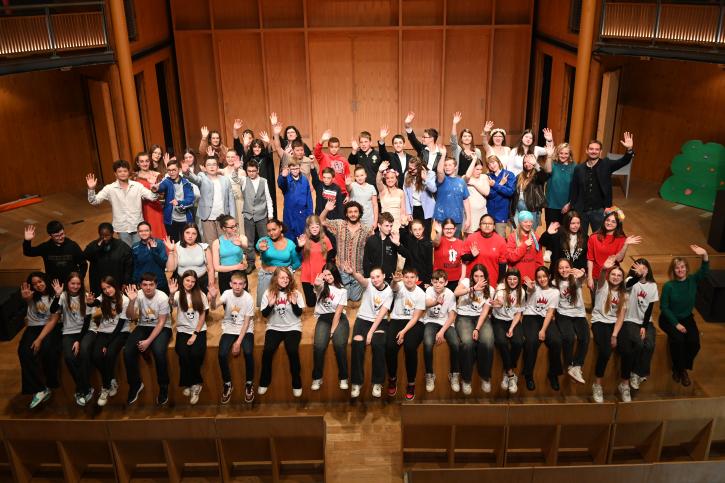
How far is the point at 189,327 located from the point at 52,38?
210 inches

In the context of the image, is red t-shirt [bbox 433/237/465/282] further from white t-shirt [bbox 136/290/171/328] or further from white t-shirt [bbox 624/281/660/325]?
white t-shirt [bbox 136/290/171/328]

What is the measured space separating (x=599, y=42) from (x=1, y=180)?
952cm

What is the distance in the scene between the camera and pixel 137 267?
790cm

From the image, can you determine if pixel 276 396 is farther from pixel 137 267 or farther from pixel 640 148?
pixel 640 148

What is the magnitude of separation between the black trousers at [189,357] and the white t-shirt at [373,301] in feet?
5.41

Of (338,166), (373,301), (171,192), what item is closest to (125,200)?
(171,192)

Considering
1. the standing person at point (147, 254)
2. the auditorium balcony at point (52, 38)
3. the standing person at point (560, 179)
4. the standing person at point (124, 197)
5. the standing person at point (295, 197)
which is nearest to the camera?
the standing person at point (147, 254)

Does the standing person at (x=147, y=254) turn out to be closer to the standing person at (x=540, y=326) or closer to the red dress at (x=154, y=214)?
the red dress at (x=154, y=214)

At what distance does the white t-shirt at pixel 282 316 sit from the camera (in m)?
7.46

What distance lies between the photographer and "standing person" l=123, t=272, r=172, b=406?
745 cm

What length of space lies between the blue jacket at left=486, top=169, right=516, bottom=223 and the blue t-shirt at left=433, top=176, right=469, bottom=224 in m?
0.33

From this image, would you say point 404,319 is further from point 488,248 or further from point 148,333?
point 148,333

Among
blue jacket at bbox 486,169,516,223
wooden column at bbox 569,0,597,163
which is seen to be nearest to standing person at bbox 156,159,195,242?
blue jacket at bbox 486,169,516,223

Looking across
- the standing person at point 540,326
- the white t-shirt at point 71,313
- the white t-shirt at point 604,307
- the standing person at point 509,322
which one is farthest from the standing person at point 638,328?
the white t-shirt at point 71,313
